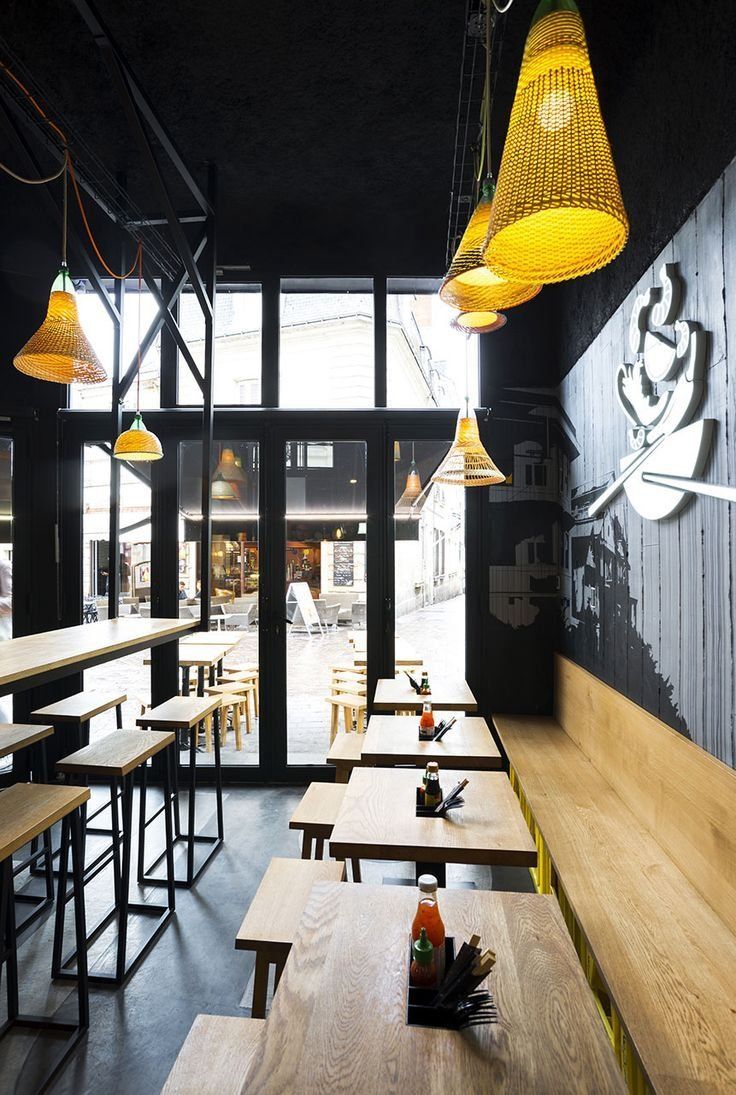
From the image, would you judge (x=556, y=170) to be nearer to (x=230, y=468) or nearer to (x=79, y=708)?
A: (x=79, y=708)

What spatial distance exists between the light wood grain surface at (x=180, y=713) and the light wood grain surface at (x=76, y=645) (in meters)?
0.50

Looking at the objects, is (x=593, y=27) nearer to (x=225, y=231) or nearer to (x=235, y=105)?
(x=235, y=105)

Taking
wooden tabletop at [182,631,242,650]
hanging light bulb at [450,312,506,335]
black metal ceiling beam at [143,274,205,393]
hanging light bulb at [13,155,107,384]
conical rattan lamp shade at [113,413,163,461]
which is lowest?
wooden tabletop at [182,631,242,650]

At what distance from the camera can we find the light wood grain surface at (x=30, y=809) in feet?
6.15

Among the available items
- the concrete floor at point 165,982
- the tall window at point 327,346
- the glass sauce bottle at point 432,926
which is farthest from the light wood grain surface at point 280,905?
the tall window at point 327,346

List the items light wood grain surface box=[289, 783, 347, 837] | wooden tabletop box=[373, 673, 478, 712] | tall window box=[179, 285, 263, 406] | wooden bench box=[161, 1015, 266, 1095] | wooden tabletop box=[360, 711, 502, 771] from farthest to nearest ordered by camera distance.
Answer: tall window box=[179, 285, 263, 406], wooden tabletop box=[373, 673, 478, 712], wooden tabletop box=[360, 711, 502, 771], light wood grain surface box=[289, 783, 347, 837], wooden bench box=[161, 1015, 266, 1095]

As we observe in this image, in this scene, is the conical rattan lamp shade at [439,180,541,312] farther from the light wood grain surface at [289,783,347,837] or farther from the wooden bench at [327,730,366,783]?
the wooden bench at [327,730,366,783]

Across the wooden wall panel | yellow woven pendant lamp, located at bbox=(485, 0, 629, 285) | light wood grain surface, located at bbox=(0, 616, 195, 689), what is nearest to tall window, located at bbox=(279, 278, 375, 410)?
the wooden wall panel

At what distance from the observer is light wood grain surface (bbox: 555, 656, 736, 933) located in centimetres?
199

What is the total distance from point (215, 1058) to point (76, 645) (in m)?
1.46

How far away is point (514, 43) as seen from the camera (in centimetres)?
319

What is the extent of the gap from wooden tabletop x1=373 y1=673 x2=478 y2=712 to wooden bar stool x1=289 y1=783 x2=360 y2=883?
846 mm

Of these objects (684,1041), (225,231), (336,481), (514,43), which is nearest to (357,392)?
(336,481)

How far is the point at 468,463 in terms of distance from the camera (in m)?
3.23
